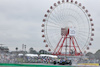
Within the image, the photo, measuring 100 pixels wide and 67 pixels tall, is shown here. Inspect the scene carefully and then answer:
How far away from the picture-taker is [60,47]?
6969 cm

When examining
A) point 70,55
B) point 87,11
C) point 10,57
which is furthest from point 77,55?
point 10,57

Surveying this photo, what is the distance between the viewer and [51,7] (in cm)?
6738

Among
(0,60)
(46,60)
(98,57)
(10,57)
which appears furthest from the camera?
(98,57)

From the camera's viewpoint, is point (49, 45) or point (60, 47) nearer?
point (49, 45)

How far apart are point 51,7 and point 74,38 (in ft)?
34.7

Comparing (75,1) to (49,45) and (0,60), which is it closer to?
(49,45)

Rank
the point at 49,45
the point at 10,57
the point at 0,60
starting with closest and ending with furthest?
the point at 0,60 → the point at 10,57 → the point at 49,45

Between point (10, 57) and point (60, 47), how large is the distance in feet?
75.1

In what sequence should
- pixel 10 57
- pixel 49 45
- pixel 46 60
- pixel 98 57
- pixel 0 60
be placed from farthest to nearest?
1. pixel 98 57
2. pixel 49 45
3. pixel 46 60
4. pixel 10 57
5. pixel 0 60

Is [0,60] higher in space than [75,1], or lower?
lower

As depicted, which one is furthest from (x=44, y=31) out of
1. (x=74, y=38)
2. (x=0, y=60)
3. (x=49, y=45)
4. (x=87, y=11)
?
(x=0, y=60)

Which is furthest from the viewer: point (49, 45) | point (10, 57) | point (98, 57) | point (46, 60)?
point (98, 57)

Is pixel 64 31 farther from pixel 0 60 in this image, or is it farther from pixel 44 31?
pixel 0 60

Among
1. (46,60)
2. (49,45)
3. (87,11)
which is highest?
(87,11)
